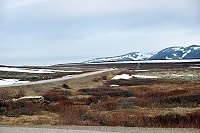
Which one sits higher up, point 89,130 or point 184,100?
point 89,130

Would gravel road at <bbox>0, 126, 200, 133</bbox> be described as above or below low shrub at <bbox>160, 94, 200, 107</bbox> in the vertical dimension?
above

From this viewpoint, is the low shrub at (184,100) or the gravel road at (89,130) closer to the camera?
the gravel road at (89,130)

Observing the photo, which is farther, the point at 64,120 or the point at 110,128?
the point at 64,120

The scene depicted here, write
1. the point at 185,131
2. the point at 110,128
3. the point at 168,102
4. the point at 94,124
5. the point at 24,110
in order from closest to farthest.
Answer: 1. the point at 185,131
2. the point at 110,128
3. the point at 94,124
4. the point at 24,110
5. the point at 168,102

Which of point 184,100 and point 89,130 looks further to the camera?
point 184,100

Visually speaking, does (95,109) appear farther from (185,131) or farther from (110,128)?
(185,131)

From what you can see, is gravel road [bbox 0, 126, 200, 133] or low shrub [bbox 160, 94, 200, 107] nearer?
gravel road [bbox 0, 126, 200, 133]

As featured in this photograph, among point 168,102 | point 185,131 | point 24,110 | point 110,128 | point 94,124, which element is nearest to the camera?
point 185,131

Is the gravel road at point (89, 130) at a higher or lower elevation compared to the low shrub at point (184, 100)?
higher

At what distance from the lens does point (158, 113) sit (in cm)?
2095

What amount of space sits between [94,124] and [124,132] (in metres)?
3.39

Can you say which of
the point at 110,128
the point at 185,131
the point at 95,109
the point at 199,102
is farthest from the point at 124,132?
the point at 199,102

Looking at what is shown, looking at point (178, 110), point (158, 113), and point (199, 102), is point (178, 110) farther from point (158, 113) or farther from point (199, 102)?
point (199, 102)

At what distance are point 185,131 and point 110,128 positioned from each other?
11.9 ft
